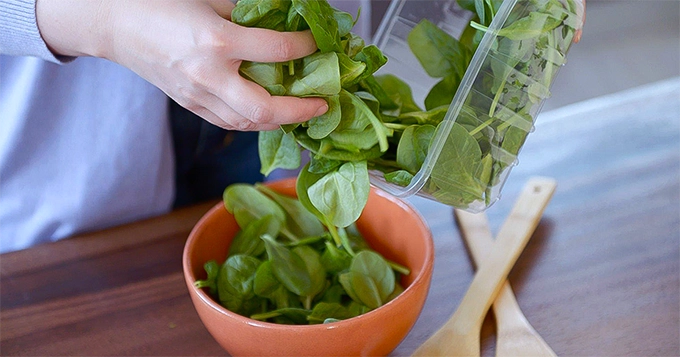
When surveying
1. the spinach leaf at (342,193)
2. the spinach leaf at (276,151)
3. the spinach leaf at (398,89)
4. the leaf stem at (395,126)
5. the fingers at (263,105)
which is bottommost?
the spinach leaf at (276,151)

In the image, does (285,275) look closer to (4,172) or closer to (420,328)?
(420,328)

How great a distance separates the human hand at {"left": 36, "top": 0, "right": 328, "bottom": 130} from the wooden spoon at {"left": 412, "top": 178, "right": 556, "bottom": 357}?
0.66 feet

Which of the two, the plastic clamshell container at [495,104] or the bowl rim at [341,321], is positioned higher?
the plastic clamshell container at [495,104]

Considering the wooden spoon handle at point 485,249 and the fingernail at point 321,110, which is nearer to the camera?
the fingernail at point 321,110

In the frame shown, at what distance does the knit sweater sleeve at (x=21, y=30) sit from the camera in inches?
18.8

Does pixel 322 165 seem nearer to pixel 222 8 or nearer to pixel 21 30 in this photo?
pixel 222 8

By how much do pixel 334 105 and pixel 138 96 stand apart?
1.08 ft

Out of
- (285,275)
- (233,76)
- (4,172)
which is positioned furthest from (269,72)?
(4,172)

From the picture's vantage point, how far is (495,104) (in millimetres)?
435

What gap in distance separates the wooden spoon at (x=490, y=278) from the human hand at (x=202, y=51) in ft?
0.66

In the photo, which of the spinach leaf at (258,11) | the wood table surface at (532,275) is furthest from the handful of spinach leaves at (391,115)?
the wood table surface at (532,275)

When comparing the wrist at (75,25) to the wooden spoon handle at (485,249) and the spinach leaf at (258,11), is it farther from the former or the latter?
the wooden spoon handle at (485,249)

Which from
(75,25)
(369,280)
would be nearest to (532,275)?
(369,280)

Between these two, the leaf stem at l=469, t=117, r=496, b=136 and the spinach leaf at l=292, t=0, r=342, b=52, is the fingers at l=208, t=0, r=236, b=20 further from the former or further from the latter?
the leaf stem at l=469, t=117, r=496, b=136
